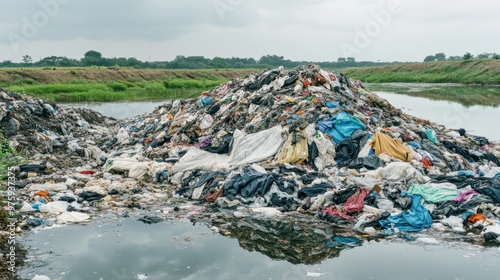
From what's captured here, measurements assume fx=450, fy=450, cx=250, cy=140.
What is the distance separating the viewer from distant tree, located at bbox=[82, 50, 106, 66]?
6144cm

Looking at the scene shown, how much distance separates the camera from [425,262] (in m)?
4.99

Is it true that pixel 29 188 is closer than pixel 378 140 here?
Answer: Yes

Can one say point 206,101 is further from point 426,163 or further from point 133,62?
point 133,62

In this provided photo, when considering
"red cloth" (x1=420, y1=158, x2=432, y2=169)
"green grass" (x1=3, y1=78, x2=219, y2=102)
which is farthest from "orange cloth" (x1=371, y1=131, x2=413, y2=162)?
"green grass" (x1=3, y1=78, x2=219, y2=102)

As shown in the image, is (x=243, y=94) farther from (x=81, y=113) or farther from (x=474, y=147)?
(x=81, y=113)

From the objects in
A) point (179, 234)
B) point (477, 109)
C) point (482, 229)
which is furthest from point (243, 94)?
point (477, 109)

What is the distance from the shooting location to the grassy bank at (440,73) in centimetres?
4097

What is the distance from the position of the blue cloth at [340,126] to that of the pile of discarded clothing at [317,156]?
0.02 m

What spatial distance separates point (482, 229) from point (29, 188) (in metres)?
6.85

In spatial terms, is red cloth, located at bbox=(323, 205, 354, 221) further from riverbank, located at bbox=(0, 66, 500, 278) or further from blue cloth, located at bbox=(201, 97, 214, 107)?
blue cloth, located at bbox=(201, 97, 214, 107)

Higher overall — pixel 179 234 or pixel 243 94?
pixel 243 94

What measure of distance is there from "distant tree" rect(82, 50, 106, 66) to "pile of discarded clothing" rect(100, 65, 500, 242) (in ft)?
175

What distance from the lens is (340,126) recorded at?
29.0 feet

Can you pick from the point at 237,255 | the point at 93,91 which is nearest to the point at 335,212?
the point at 237,255
